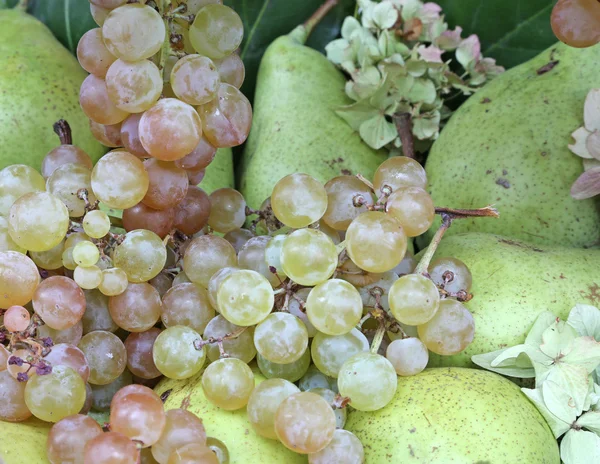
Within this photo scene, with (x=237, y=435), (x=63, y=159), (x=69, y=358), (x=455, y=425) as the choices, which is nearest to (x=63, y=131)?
(x=63, y=159)

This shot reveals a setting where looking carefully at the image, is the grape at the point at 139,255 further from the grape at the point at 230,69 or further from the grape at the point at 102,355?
the grape at the point at 230,69

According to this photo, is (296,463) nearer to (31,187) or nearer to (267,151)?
(31,187)

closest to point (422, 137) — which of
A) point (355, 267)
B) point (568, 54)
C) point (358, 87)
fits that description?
point (358, 87)

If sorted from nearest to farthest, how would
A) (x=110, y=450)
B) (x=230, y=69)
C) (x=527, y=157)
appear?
(x=110, y=450), (x=230, y=69), (x=527, y=157)

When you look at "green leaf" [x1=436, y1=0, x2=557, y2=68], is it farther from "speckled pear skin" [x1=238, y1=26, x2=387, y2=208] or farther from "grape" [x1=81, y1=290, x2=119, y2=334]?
"grape" [x1=81, y1=290, x2=119, y2=334]

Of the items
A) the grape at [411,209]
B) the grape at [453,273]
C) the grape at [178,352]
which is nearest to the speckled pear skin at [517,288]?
the grape at [453,273]

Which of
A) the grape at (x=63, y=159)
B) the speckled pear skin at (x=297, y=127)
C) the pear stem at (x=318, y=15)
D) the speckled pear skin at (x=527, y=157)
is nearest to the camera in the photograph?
the grape at (x=63, y=159)

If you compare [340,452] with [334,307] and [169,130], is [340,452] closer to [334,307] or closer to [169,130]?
[334,307]
